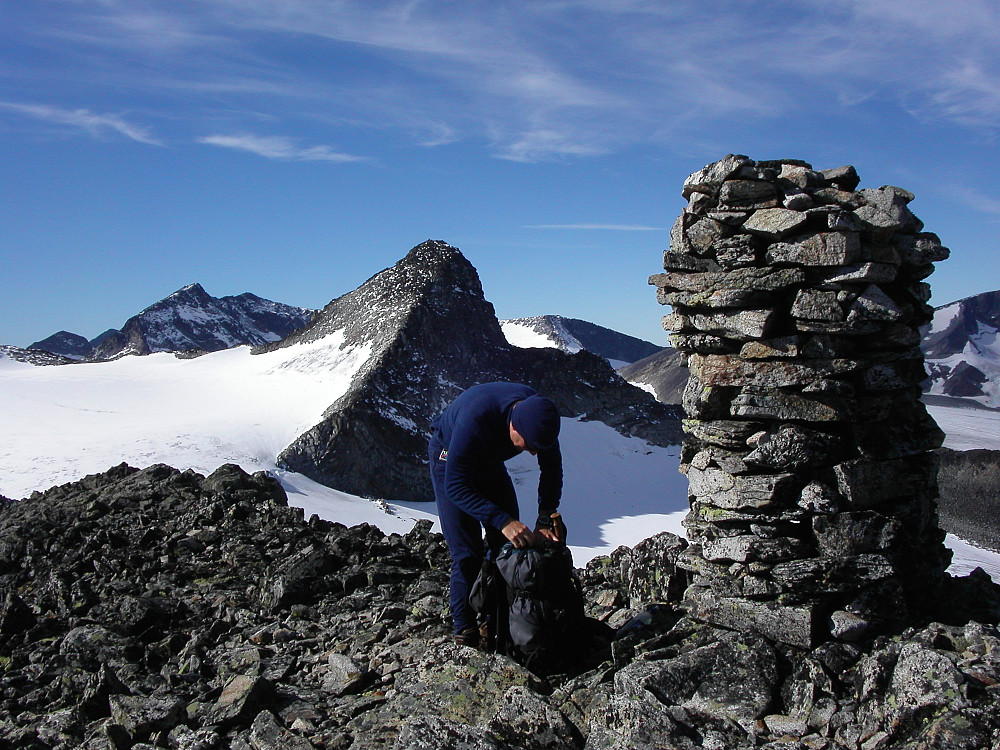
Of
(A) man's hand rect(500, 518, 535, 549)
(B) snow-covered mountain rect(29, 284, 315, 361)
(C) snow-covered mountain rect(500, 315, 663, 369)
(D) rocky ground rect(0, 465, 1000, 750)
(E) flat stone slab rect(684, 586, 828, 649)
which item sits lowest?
(D) rocky ground rect(0, 465, 1000, 750)

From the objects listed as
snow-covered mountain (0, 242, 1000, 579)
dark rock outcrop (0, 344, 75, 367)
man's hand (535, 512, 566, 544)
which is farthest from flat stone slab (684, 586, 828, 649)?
dark rock outcrop (0, 344, 75, 367)

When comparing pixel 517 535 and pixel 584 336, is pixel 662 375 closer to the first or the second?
pixel 584 336

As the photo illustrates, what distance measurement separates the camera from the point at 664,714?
4.98m

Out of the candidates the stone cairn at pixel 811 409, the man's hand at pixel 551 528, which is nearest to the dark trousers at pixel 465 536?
the man's hand at pixel 551 528

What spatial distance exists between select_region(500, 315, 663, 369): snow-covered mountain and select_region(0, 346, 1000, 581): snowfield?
29939 mm

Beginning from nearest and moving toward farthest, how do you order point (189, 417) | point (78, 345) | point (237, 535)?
point (237, 535) → point (189, 417) → point (78, 345)

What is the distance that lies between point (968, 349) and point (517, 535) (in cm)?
5805

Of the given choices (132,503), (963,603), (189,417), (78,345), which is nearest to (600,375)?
(189,417)

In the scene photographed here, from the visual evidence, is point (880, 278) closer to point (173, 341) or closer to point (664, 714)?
point (664, 714)

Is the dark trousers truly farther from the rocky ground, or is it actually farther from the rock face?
the rock face

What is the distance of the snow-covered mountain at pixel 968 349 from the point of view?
50.5 metres

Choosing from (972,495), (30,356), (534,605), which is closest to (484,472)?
(534,605)

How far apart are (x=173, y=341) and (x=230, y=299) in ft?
47.8

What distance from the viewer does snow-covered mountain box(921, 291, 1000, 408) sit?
50469 millimetres
